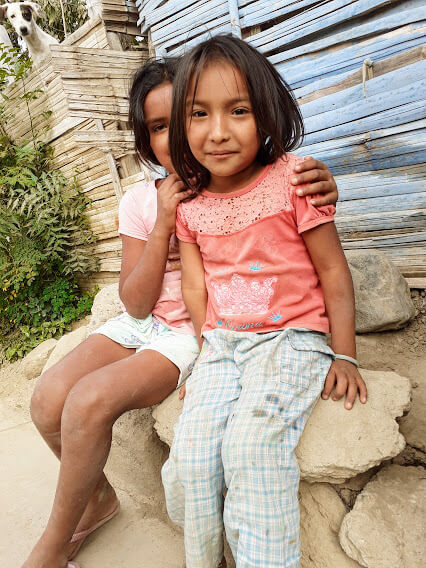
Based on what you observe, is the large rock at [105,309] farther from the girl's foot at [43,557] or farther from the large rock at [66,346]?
the girl's foot at [43,557]

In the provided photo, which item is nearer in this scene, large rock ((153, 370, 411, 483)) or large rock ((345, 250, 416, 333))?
large rock ((153, 370, 411, 483))

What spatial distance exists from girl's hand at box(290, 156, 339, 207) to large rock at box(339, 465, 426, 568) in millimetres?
951

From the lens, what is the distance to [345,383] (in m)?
1.49

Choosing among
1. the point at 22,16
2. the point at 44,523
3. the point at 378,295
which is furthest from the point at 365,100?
the point at 22,16

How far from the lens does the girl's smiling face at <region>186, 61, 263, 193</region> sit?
1.47 meters

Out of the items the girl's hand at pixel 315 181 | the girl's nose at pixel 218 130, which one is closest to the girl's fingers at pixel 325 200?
the girl's hand at pixel 315 181

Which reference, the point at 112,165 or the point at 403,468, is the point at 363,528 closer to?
the point at 403,468

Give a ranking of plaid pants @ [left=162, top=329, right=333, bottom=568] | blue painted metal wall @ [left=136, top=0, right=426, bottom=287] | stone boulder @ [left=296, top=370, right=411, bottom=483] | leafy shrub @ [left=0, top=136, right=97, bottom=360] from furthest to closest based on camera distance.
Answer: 1. leafy shrub @ [left=0, top=136, right=97, bottom=360]
2. blue painted metal wall @ [left=136, top=0, right=426, bottom=287]
3. stone boulder @ [left=296, top=370, right=411, bottom=483]
4. plaid pants @ [left=162, top=329, right=333, bottom=568]

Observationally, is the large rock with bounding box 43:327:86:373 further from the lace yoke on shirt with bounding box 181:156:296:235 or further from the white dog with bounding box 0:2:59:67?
the white dog with bounding box 0:2:59:67

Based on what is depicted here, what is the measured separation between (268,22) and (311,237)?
101 inches

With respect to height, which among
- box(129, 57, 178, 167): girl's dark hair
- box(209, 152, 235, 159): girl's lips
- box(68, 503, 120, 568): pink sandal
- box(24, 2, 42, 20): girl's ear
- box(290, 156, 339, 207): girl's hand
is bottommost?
box(68, 503, 120, 568): pink sandal

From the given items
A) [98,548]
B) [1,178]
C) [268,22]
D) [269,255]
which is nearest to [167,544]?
[98,548]

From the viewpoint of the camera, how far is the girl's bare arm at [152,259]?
1.82 m

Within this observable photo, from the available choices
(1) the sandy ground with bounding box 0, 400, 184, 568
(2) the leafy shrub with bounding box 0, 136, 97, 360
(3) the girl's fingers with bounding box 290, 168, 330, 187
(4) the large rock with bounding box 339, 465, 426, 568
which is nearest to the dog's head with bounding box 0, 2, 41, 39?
(2) the leafy shrub with bounding box 0, 136, 97, 360
